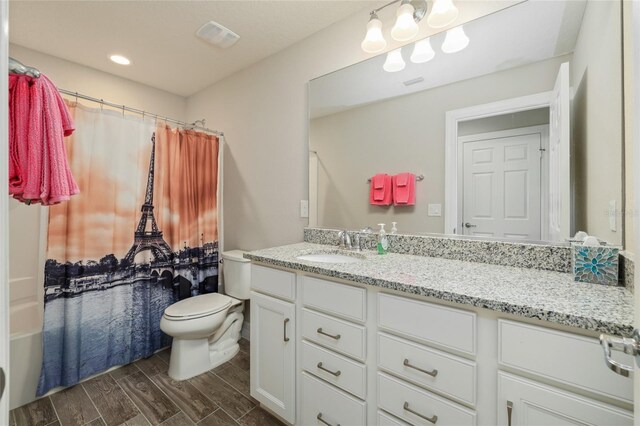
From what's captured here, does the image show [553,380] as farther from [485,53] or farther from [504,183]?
[485,53]

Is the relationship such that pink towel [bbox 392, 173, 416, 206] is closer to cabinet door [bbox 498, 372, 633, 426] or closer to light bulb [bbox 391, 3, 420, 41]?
light bulb [bbox 391, 3, 420, 41]

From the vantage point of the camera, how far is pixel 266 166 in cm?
229

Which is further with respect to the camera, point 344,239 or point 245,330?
point 245,330

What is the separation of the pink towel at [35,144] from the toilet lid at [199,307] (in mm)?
958

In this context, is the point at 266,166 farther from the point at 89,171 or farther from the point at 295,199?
the point at 89,171

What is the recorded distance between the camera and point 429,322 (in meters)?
0.93

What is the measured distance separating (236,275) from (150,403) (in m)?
0.93

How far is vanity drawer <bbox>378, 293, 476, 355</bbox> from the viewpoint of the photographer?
0.87 meters

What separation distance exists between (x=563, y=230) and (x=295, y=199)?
1.53m

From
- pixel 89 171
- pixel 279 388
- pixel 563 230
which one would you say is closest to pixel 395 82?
pixel 563 230

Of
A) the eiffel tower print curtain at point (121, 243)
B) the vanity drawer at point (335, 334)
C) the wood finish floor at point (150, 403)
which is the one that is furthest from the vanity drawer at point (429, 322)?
the eiffel tower print curtain at point (121, 243)

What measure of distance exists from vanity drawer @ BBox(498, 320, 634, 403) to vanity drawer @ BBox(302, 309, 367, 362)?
474mm

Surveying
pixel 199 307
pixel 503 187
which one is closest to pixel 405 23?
pixel 503 187

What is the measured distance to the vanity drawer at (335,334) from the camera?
1.10 m
